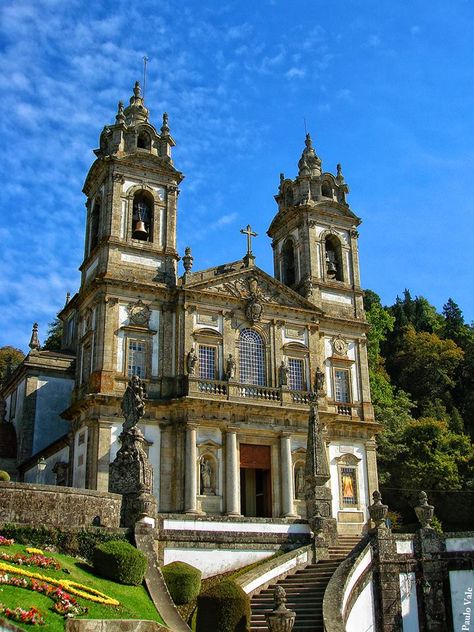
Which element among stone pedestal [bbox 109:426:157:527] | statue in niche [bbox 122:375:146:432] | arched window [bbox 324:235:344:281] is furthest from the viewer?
arched window [bbox 324:235:344:281]

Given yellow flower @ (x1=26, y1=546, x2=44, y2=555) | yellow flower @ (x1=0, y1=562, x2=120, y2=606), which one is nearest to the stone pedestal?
yellow flower @ (x1=26, y1=546, x2=44, y2=555)

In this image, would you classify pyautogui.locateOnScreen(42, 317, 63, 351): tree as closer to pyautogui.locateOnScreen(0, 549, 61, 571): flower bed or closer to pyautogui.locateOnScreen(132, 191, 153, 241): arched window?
pyautogui.locateOnScreen(132, 191, 153, 241): arched window

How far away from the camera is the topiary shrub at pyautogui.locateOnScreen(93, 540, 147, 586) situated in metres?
16.0

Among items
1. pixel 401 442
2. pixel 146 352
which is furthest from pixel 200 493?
pixel 401 442

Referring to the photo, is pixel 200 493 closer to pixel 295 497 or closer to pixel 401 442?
pixel 295 497

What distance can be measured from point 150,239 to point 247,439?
32.6 ft

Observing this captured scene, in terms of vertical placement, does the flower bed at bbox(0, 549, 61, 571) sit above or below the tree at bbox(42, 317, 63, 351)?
below

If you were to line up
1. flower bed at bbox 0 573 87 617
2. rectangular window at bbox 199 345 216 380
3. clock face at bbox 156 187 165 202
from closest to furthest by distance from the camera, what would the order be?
1. flower bed at bbox 0 573 87 617
2. rectangular window at bbox 199 345 216 380
3. clock face at bbox 156 187 165 202

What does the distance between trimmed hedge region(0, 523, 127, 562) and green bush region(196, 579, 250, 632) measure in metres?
2.70

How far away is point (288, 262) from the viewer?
39.8m

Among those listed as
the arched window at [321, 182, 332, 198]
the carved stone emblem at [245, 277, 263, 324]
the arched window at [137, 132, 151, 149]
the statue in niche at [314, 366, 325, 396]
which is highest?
the arched window at [137, 132, 151, 149]

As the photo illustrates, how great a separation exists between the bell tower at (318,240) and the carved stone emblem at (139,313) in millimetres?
8469

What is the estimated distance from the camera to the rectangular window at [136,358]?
103 ft

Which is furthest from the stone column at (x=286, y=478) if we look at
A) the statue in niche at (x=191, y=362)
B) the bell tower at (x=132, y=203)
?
the bell tower at (x=132, y=203)
